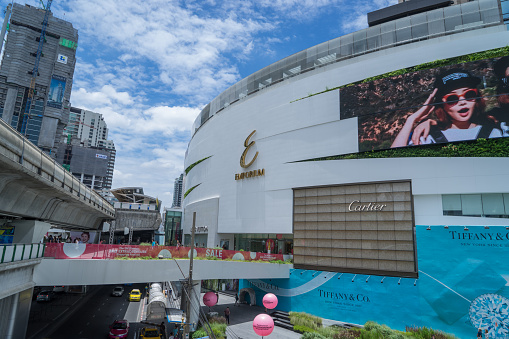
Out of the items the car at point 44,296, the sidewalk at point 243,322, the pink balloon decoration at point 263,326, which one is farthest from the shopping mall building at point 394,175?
the car at point 44,296

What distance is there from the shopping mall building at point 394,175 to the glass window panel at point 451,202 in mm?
110

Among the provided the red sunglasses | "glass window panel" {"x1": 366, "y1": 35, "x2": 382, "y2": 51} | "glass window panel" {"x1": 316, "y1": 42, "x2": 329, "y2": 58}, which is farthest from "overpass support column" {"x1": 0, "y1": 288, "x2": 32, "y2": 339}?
"glass window panel" {"x1": 366, "y1": 35, "x2": 382, "y2": 51}

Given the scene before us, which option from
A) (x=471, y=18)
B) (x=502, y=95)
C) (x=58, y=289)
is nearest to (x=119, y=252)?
(x=502, y=95)

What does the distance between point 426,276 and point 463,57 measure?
1887 cm

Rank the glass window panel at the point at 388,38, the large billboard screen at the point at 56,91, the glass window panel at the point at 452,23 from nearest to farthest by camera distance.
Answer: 1. the glass window panel at the point at 452,23
2. the glass window panel at the point at 388,38
3. the large billboard screen at the point at 56,91

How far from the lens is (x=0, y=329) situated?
18.2 metres

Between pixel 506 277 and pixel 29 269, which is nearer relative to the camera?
pixel 29 269

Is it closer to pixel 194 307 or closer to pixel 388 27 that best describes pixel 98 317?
pixel 194 307

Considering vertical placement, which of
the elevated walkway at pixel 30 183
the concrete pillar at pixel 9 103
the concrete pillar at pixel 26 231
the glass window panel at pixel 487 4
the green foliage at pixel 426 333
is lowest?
the green foliage at pixel 426 333

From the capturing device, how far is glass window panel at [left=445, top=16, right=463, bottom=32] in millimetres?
32219

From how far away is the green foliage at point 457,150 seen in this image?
26577 millimetres

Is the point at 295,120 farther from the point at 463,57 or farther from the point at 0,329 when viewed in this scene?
the point at 0,329

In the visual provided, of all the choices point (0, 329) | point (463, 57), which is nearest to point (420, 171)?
point (463, 57)

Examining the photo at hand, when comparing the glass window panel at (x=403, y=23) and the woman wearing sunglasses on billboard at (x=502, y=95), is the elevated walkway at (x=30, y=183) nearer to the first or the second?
the woman wearing sunglasses on billboard at (x=502, y=95)
